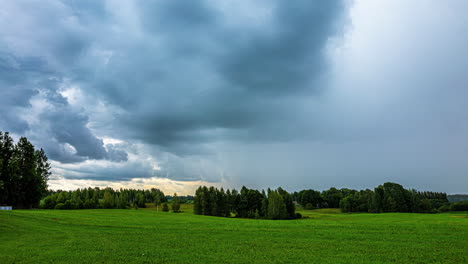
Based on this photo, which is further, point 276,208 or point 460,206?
point 460,206

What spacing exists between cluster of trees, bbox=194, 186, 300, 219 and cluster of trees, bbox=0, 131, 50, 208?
46900 mm

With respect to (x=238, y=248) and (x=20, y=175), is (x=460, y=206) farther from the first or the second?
(x=20, y=175)

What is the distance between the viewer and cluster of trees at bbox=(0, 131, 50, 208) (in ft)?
231

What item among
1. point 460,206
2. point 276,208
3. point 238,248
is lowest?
point 460,206

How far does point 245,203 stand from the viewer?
318 ft

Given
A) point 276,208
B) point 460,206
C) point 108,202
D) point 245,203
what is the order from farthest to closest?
1. point 460,206
2. point 108,202
3. point 245,203
4. point 276,208

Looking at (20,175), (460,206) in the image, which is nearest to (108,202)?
(20,175)

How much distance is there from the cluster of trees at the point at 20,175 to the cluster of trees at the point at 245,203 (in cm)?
4690

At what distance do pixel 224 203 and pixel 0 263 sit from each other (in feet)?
254

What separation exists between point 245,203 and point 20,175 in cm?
6703

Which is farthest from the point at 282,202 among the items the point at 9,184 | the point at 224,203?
the point at 9,184

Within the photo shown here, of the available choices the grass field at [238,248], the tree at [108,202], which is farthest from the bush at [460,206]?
the tree at [108,202]

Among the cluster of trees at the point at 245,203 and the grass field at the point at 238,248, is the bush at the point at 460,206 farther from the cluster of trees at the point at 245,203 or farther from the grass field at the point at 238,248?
the grass field at the point at 238,248

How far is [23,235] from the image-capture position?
29609 millimetres
